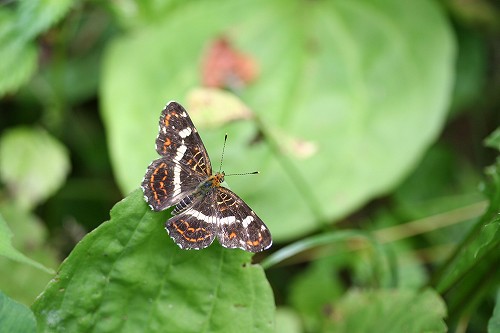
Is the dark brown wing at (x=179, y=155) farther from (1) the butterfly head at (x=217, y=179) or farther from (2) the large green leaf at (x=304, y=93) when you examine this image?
(2) the large green leaf at (x=304, y=93)

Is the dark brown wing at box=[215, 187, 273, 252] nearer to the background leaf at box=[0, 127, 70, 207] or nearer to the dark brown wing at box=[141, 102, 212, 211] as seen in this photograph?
the dark brown wing at box=[141, 102, 212, 211]

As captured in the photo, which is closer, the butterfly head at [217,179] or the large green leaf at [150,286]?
the large green leaf at [150,286]

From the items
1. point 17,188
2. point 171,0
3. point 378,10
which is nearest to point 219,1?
point 171,0

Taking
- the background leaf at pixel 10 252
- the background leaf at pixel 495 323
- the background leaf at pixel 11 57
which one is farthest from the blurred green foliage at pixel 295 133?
the background leaf at pixel 10 252

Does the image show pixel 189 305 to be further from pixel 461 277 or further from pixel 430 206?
pixel 430 206

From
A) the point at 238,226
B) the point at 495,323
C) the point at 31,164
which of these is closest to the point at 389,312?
the point at 495,323

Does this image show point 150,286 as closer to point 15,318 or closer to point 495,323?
point 15,318
